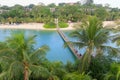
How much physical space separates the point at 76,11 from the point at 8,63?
4725 cm

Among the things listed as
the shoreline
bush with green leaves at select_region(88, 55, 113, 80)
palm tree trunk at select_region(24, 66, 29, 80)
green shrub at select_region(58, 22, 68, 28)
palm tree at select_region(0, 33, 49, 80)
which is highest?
palm tree at select_region(0, 33, 49, 80)

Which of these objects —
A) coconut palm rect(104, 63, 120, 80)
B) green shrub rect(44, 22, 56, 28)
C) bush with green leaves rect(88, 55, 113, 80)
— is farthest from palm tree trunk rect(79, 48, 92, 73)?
green shrub rect(44, 22, 56, 28)

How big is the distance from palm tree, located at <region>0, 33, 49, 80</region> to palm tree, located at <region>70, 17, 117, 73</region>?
85.8 inches

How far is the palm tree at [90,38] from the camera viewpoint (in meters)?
10.3

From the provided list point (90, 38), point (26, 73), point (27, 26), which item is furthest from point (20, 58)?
point (27, 26)

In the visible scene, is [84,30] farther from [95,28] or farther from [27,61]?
[27,61]

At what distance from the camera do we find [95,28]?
1025 centimetres

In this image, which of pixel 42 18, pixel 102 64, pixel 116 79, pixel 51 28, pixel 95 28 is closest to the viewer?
pixel 116 79

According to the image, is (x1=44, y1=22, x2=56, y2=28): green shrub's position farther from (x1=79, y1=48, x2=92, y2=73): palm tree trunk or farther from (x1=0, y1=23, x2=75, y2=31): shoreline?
(x1=79, y1=48, x2=92, y2=73): palm tree trunk

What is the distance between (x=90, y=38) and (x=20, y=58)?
305 cm

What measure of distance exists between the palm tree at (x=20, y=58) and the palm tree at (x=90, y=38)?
2.18m

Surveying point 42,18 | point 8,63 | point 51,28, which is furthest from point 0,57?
point 42,18

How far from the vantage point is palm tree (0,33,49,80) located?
8391 mm

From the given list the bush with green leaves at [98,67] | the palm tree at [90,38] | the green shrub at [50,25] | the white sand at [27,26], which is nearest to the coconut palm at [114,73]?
the palm tree at [90,38]
